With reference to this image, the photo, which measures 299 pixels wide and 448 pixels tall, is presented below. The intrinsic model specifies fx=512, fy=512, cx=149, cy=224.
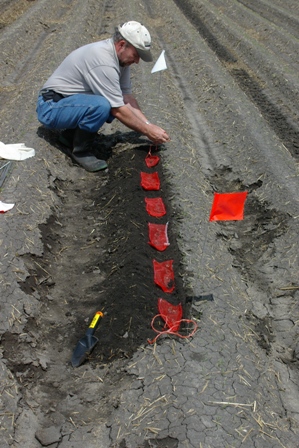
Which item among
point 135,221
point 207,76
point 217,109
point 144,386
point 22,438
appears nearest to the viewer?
point 22,438

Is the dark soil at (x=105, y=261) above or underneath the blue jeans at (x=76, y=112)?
underneath

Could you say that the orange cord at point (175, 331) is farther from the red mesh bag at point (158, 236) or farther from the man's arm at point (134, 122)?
the man's arm at point (134, 122)

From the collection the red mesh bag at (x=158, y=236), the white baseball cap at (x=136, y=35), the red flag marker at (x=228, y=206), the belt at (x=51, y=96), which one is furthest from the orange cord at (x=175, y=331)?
the belt at (x=51, y=96)

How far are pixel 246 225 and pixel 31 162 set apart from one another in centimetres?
248

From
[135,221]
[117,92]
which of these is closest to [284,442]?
[135,221]

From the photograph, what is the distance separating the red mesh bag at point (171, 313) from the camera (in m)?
3.83

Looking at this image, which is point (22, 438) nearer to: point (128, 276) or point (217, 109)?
point (128, 276)

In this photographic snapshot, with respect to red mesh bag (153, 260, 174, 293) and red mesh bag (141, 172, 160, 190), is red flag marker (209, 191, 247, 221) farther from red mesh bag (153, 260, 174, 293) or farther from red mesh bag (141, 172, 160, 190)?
red mesh bag (141, 172, 160, 190)

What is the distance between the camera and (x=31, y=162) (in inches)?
226

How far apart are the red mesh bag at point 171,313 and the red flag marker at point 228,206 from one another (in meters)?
0.75

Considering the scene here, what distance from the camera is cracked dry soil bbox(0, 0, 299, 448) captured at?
3.42 m

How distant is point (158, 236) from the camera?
4.92 metres

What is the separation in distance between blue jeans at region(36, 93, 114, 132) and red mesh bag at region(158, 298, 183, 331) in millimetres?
2448

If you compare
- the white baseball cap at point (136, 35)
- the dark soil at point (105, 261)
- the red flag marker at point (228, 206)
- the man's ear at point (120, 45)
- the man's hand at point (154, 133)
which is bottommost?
the dark soil at point (105, 261)
